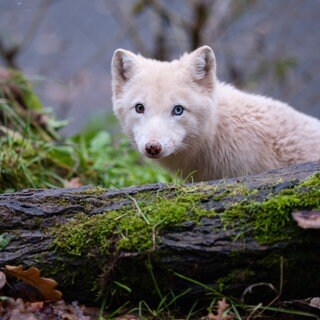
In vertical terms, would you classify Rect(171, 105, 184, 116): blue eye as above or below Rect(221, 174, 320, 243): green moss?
above

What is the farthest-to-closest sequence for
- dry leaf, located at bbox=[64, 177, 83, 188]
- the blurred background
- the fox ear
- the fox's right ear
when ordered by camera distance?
the blurred background < dry leaf, located at bbox=[64, 177, 83, 188] < the fox's right ear < the fox ear

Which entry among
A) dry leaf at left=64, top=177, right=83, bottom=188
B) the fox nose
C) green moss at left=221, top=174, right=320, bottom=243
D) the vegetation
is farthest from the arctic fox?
green moss at left=221, top=174, right=320, bottom=243

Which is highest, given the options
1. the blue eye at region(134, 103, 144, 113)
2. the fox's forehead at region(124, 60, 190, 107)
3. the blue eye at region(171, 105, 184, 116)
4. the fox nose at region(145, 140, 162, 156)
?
the fox's forehead at region(124, 60, 190, 107)

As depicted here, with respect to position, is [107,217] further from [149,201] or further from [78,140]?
[78,140]

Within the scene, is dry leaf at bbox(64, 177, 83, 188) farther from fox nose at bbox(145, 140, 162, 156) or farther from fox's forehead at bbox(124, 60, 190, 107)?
fox nose at bbox(145, 140, 162, 156)

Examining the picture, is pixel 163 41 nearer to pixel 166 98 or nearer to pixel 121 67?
pixel 121 67

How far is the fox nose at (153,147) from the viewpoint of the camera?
378 centimetres

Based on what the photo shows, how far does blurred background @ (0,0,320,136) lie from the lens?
957 cm

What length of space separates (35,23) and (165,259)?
7.79 metres

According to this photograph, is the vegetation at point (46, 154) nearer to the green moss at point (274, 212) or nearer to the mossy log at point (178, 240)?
the mossy log at point (178, 240)

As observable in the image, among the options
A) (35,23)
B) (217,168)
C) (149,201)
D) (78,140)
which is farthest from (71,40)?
(149,201)

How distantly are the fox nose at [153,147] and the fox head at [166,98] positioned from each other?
0.05 m

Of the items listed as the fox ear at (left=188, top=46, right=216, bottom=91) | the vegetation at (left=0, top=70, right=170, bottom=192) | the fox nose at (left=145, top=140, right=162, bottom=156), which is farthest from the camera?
the vegetation at (left=0, top=70, right=170, bottom=192)

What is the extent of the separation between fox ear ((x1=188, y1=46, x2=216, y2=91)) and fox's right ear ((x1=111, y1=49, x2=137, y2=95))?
473 mm
